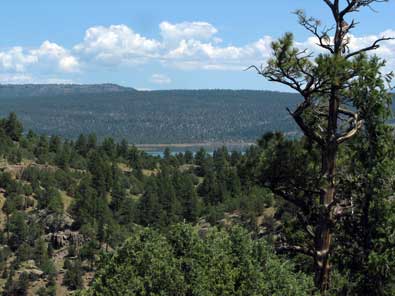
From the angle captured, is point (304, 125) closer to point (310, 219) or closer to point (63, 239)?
point (310, 219)

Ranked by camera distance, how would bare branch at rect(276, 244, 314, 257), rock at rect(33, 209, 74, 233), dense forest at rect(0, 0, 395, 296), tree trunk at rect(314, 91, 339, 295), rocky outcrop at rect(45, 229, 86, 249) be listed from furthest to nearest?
rock at rect(33, 209, 74, 233) → rocky outcrop at rect(45, 229, 86, 249) → bare branch at rect(276, 244, 314, 257) → tree trunk at rect(314, 91, 339, 295) → dense forest at rect(0, 0, 395, 296)

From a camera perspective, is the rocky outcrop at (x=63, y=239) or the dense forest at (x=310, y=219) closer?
the dense forest at (x=310, y=219)

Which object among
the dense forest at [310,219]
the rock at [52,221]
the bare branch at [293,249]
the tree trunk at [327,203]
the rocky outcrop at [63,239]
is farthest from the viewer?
the rock at [52,221]

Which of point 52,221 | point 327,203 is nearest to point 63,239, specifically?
point 52,221

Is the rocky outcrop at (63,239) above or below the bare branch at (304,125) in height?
below

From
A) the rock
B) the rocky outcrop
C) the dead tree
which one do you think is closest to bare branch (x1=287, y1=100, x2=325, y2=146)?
the dead tree

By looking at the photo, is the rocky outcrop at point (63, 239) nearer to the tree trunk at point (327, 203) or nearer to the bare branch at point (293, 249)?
the bare branch at point (293, 249)

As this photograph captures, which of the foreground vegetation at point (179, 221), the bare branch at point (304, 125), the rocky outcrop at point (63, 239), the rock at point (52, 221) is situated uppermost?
the bare branch at point (304, 125)

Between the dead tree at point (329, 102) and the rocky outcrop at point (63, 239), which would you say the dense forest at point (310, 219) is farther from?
the rocky outcrop at point (63, 239)

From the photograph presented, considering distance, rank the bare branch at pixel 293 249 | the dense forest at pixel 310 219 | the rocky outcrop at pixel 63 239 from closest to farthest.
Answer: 1. the dense forest at pixel 310 219
2. the bare branch at pixel 293 249
3. the rocky outcrop at pixel 63 239

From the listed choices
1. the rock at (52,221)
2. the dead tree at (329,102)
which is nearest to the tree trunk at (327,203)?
the dead tree at (329,102)

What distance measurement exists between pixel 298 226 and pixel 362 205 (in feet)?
6.73

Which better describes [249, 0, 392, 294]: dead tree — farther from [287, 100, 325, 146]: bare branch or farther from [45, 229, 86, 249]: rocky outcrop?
[45, 229, 86, 249]: rocky outcrop

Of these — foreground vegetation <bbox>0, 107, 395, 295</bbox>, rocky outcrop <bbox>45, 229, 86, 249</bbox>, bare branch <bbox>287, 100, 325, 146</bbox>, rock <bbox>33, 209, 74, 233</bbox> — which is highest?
bare branch <bbox>287, 100, 325, 146</bbox>
